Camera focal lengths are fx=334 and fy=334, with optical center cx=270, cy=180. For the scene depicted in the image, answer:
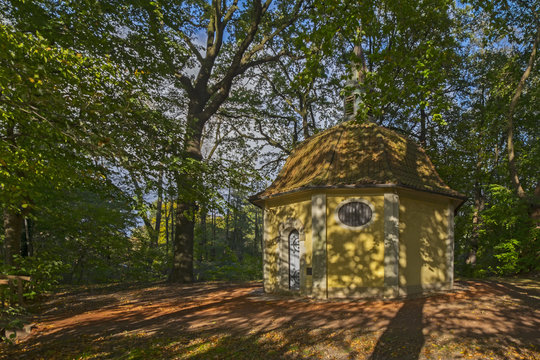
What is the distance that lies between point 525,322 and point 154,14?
16.5m

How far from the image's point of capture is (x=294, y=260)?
14.4 m

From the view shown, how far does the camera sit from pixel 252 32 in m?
17.3

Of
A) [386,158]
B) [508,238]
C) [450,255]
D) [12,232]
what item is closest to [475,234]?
[508,238]

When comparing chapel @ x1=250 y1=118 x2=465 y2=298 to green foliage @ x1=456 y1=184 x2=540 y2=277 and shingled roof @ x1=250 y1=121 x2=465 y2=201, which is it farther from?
green foliage @ x1=456 y1=184 x2=540 y2=277

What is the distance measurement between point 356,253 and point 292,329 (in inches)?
193

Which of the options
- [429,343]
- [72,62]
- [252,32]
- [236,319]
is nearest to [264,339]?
[236,319]

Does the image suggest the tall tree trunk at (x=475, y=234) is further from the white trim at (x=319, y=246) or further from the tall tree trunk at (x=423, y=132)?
the white trim at (x=319, y=246)

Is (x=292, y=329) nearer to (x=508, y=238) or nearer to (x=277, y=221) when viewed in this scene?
(x=277, y=221)

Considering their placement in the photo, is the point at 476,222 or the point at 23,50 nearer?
the point at 23,50

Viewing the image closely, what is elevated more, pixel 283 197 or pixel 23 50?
pixel 23 50

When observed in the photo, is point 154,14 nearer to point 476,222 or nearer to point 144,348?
point 144,348

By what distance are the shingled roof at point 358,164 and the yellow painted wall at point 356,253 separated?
2.78 feet

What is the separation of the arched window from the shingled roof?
2116 mm

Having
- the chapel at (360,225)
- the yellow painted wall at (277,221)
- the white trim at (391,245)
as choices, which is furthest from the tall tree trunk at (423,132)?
the yellow painted wall at (277,221)
